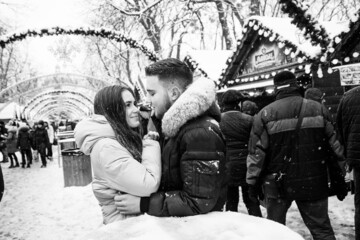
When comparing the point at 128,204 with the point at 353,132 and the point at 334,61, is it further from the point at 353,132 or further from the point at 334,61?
the point at 334,61

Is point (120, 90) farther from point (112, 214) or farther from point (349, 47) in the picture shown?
point (349, 47)

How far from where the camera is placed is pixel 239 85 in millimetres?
11172

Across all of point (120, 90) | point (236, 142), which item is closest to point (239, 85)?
point (236, 142)

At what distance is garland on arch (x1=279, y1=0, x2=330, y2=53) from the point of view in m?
6.59

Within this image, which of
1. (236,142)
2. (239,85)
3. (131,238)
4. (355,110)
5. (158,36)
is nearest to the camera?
(131,238)

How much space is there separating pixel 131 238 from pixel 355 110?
3.19 meters

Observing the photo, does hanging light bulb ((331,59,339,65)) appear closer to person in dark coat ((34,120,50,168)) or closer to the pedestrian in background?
person in dark coat ((34,120,50,168))

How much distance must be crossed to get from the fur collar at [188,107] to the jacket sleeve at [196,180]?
0.08 m

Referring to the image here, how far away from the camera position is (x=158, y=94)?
1.88m

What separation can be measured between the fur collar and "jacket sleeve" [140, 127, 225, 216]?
0.26ft

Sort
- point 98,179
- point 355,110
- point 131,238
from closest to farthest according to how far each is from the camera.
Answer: point 131,238, point 98,179, point 355,110

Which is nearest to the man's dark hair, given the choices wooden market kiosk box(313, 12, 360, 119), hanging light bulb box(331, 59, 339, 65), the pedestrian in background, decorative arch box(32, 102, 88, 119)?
wooden market kiosk box(313, 12, 360, 119)

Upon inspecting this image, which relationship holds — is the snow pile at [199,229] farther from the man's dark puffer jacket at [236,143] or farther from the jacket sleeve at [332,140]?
the man's dark puffer jacket at [236,143]

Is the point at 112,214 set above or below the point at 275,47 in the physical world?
below
